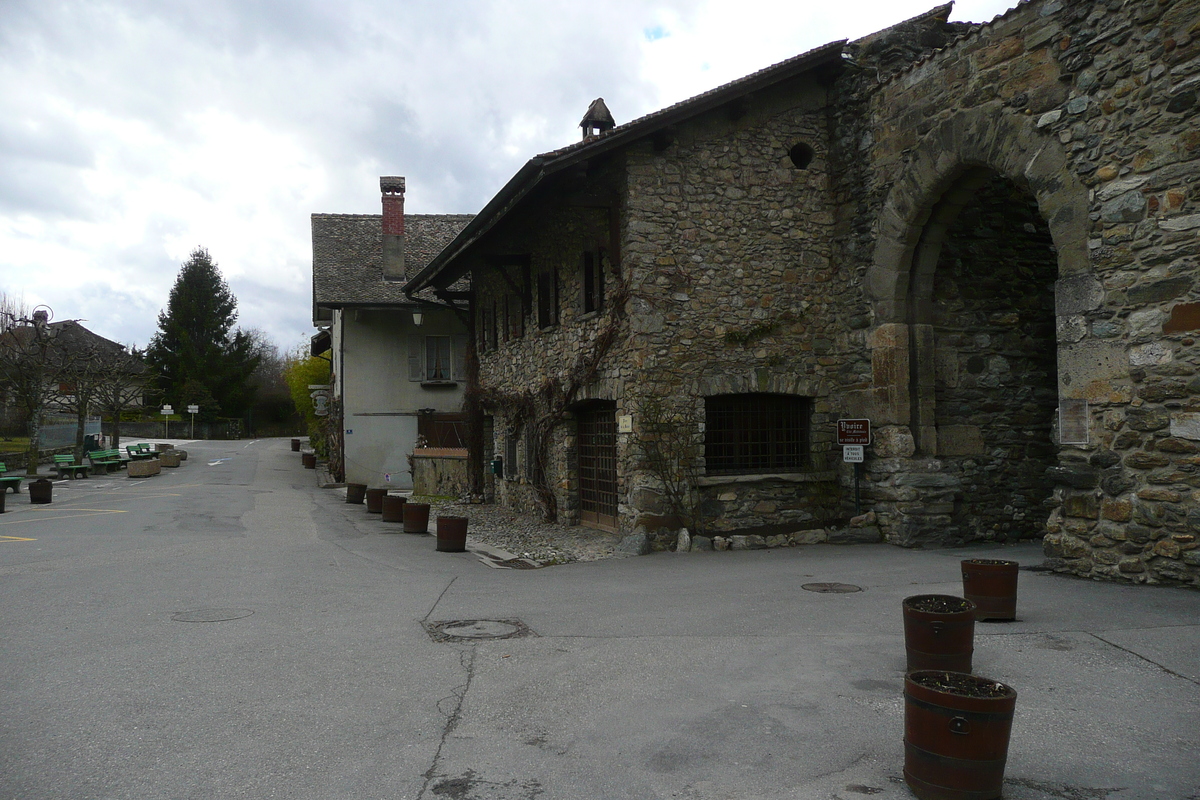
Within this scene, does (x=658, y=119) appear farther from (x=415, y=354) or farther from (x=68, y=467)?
(x=68, y=467)

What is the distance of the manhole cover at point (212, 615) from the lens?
24.4ft

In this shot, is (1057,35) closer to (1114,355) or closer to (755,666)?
(1114,355)

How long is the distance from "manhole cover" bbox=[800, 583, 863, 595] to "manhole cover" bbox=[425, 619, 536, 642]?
9.93 feet

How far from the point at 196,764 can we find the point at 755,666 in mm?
3357

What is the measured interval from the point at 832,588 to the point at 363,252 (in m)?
23.6

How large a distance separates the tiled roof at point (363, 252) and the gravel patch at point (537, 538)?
1020 centimetres

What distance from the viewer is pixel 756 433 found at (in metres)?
12.4

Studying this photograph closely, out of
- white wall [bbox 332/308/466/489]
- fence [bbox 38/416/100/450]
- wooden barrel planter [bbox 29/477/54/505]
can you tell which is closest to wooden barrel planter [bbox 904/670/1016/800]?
wooden barrel planter [bbox 29/477/54/505]

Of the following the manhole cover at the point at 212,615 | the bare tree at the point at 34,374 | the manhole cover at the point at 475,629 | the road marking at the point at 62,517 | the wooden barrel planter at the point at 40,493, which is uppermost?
the bare tree at the point at 34,374

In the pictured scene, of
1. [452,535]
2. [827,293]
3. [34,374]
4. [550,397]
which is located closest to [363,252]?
[34,374]

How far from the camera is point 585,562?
11.3 m

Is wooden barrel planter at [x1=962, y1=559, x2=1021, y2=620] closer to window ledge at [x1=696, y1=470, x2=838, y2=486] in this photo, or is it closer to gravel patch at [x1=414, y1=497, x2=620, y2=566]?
window ledge at [x1=696, y1=470, x2=838, y2=486]

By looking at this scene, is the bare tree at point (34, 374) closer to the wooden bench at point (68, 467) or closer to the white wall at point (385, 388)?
the wooden bench at point (68, 467)

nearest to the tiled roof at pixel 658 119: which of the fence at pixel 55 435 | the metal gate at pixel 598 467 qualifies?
the metal gate at pixel 598 467
